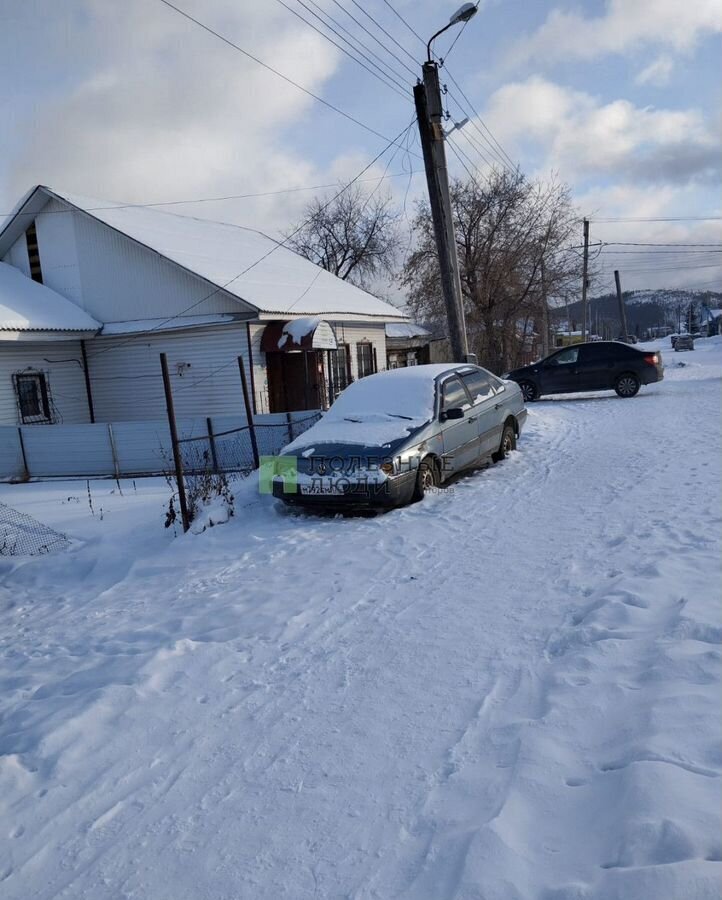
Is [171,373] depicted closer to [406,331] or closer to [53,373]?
[53,373]

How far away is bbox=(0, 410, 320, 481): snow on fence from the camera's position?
42.4 ft

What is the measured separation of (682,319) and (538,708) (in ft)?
473

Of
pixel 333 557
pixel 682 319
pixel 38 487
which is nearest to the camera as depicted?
pixel 333 557

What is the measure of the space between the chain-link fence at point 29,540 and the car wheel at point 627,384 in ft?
45.9

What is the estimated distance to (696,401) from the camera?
50.2 ft

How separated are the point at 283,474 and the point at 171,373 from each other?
42.7ft

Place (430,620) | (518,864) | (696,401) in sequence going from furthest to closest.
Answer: (696,401) < (430,620) < (518,864)

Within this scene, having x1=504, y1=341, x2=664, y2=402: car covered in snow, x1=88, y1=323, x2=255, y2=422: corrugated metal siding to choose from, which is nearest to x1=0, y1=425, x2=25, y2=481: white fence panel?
x1=88, y1=323, x2=255, y2=422: corrugated metal siding

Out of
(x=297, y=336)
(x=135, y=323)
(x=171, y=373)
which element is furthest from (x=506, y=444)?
(x=135, y=323)

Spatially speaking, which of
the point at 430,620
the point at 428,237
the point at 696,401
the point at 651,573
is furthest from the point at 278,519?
the point at 428,237

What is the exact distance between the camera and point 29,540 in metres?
8.07

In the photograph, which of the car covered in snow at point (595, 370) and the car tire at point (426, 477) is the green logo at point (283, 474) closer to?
the car tire at point (426, 477)

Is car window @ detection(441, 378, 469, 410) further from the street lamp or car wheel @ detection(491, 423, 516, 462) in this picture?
the street lamp

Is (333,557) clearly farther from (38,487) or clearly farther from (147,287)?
(147,287)
